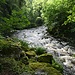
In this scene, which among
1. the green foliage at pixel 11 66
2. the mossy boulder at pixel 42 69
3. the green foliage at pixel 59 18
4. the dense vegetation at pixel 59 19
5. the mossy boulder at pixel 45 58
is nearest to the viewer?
the green foliage at pixel 11 66

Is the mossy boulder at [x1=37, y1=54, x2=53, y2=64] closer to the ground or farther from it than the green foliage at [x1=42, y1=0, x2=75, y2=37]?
closer to the ground

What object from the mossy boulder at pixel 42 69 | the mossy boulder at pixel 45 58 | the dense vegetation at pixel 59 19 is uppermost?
the dense vegetation at pixel 59 19

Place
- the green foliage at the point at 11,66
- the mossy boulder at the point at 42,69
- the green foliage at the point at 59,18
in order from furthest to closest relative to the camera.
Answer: the green foliage at the point at 59,18 < the mossy boulder at the point at 42,69 < the green foliage at the point at 11,66

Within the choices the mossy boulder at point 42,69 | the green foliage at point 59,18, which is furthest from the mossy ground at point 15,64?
the green foliage at point 59,18

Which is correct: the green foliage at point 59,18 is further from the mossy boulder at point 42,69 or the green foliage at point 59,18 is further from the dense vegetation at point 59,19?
the mossy boulder at point 42,69

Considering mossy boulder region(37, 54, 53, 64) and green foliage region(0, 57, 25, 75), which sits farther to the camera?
mossy boulder region(37, 54, 53, 64)

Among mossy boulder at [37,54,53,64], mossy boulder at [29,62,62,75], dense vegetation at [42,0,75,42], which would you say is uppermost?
dense vegetation at [42,0,75,42]

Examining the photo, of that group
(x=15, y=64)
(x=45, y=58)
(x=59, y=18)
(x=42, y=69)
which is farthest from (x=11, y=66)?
(x=59, y=18)

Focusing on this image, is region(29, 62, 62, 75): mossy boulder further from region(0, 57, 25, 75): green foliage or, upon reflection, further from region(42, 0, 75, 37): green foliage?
region(42, 0, 75, 37): green foliage

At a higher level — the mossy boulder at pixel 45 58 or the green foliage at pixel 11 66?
the mossy boulder at pixel 45 58

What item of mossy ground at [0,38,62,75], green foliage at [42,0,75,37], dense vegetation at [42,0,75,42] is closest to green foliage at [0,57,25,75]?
mossy ground at [0,38,62,75]

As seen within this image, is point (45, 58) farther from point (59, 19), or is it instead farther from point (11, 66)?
point (59, 19)

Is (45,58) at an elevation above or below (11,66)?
above

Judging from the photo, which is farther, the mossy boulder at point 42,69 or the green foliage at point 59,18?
the green foliage at point 59,18
